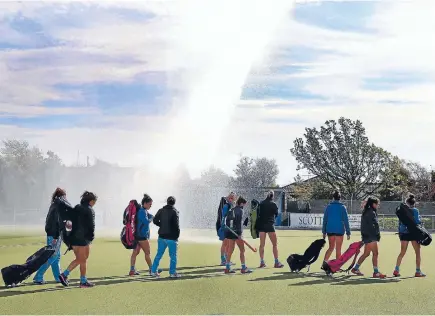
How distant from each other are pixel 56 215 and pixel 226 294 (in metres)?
3.82

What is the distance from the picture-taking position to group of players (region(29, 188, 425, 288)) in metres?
15.1

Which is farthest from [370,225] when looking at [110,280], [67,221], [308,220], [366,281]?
[308,220]

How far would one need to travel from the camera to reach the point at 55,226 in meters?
15.7

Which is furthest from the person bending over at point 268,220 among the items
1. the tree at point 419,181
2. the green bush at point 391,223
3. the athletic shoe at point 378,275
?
the tree at point 419,181

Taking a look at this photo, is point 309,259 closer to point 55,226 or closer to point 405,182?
point 55,226

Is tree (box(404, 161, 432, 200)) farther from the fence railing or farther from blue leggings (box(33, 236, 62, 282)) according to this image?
blue leggings (box(33, 236, 62, 282))

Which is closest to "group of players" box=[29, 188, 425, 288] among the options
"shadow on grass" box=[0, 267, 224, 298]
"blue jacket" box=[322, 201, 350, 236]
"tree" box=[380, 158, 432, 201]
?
"blue jacket" box=[322, 201, 350, 236]

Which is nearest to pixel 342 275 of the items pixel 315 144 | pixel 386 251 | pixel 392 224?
pixel 386 251

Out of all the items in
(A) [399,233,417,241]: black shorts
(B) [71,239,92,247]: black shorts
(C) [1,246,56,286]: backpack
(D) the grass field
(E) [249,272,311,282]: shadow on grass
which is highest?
(A) [399,233,417,241]: black shorts

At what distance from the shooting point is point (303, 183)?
89.9m

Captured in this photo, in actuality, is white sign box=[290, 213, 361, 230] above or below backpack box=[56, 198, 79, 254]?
above

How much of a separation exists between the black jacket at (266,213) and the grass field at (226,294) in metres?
1.23

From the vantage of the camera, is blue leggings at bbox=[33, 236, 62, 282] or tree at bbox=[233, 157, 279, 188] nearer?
blue leggings at bbox=[33, 236, 62, 282]

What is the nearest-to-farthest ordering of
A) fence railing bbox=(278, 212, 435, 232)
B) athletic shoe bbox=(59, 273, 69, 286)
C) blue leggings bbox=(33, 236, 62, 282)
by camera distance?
athletic shoe bbox=(59, 273, 69, 286) < blue leggings bbox=(33, 236, 62, 282) < fence railing bbox=(278, 212, 435, 232)
